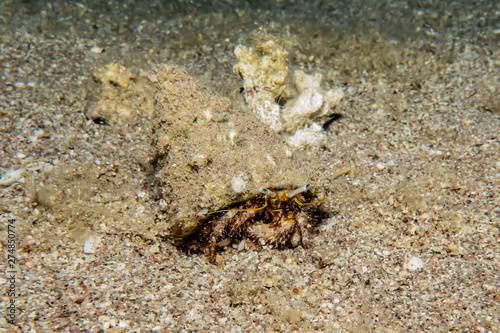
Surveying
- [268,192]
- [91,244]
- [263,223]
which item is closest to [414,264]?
[263,223]

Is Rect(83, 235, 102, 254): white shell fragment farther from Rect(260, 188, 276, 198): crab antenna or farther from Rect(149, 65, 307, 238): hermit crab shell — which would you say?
Rect(260, 188, 276, 198): crab antenna

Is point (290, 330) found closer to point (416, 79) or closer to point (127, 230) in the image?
point (127, 230)

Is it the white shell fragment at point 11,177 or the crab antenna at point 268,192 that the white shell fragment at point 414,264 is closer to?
the crab antenna at point 268,192

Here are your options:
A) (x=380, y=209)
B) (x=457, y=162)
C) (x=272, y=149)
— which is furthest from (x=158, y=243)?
(x=457, y=162)

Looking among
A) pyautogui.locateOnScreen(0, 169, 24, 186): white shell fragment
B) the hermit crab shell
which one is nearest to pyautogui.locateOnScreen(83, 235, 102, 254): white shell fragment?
the hermit crab shell

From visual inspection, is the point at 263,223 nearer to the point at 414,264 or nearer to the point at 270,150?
the point at 270,150

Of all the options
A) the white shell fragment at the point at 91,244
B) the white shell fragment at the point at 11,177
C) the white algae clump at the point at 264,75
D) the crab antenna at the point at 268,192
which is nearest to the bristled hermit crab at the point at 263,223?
the crab antenna at the point at 268,192
